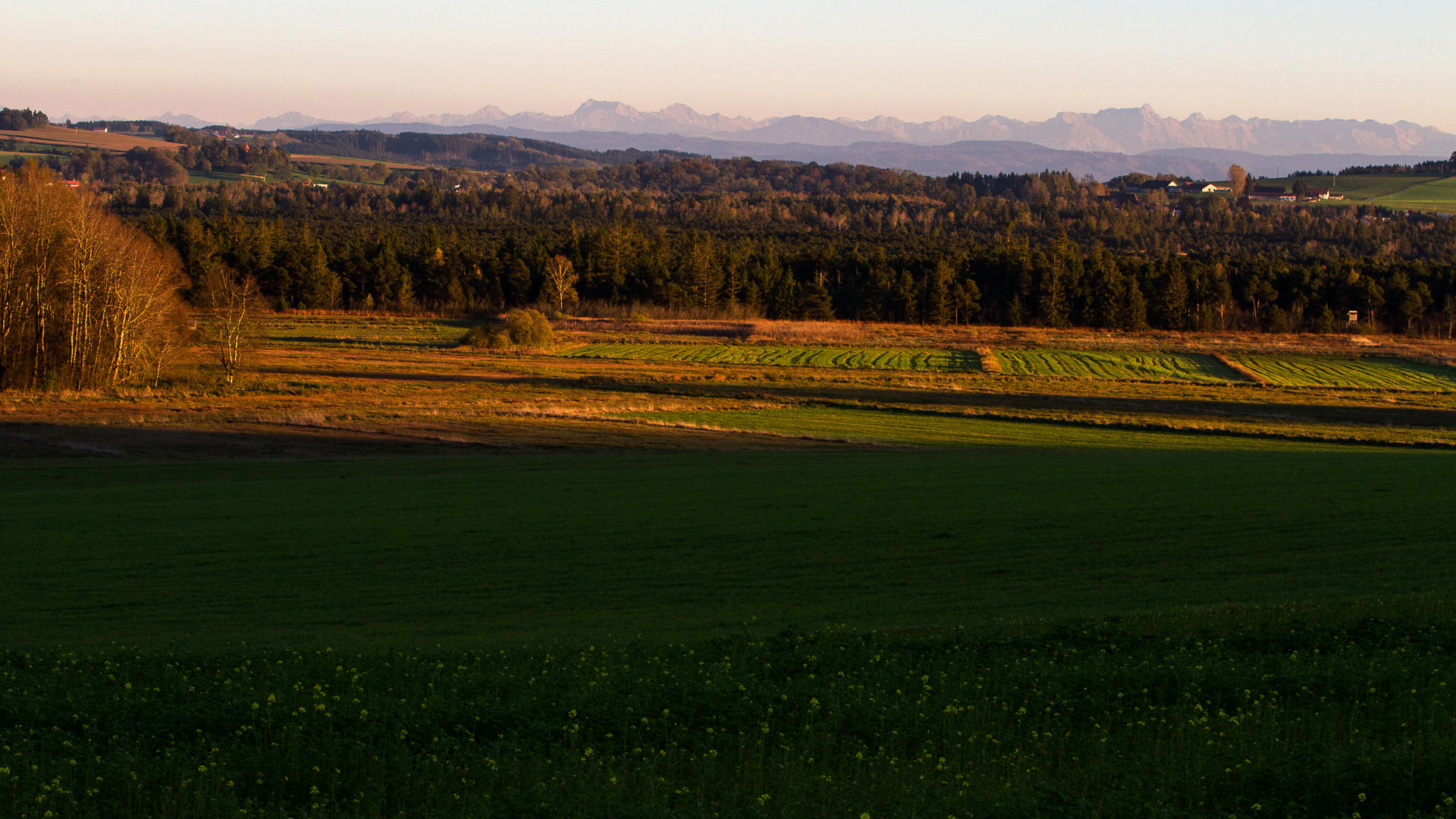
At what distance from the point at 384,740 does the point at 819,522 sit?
15.1 metres

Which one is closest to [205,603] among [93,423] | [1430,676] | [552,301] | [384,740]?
[384,740]

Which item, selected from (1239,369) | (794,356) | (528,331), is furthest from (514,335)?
(1239,369)

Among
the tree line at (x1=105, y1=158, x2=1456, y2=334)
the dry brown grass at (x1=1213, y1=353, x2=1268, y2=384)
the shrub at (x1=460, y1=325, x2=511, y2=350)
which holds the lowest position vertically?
the shrub at (x1=460, y1=325, x2=511, y2=350)

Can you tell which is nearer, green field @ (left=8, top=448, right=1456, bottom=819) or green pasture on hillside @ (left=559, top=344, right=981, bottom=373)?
green field @ (left=8, top=448, right=1456, bottom=819)

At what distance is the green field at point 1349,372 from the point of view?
66.9 m

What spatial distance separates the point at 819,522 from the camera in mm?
23641

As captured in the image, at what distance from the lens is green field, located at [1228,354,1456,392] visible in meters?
66.9

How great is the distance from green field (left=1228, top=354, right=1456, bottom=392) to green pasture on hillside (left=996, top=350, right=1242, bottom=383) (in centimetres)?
324

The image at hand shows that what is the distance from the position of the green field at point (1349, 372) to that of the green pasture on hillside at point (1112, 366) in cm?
324

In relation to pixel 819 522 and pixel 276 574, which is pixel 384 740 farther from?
pixel 819 522

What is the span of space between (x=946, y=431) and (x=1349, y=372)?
154 feet

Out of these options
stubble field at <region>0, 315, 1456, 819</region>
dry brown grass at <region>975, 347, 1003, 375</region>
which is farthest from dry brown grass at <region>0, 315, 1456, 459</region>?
dry brown grass at <region>975, 347, 1003, 375</region>

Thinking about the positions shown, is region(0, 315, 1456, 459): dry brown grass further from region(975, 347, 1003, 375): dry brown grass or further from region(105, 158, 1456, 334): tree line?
region(105, 158, 1456, 334): tree line

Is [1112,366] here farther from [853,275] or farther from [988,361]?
[853,275]
